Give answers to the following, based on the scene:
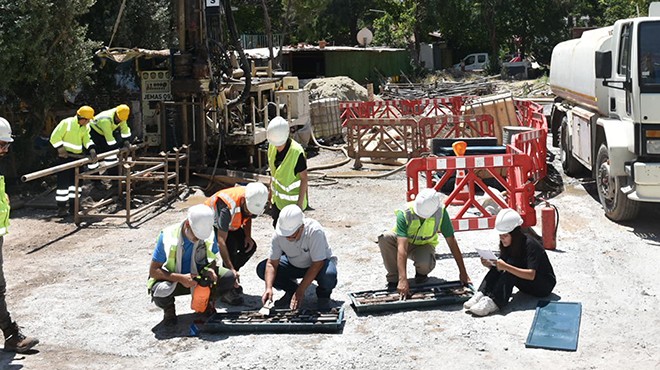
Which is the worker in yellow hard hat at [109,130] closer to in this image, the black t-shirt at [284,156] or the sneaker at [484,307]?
the black t-shirt at [284,156]

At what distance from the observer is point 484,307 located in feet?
23.5

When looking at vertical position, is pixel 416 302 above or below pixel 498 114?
below

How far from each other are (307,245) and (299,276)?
1.34 ft

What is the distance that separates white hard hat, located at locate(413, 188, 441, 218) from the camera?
24.2 feet

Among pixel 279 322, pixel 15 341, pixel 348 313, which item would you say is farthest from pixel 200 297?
pixel 15 341

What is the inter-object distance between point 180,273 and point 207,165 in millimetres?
8649

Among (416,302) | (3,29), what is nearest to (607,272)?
(416,302)

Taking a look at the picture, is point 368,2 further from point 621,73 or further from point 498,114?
point 621,73

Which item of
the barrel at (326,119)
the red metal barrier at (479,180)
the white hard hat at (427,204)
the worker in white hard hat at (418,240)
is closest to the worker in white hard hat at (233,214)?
the worker in white hard hat at (418,240)

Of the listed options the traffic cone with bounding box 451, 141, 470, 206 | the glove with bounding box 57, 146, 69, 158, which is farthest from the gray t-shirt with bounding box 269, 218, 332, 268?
the glove with bounding box 57, 146, 69, 158

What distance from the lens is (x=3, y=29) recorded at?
43.7ft

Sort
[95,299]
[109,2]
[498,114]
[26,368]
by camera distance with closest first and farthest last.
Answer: [26,368] → [95,299] → [498,114] → [109,2]

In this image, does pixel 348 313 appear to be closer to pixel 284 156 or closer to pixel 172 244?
pixel 172 244

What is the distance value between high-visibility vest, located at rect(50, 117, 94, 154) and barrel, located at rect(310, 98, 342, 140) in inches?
348
